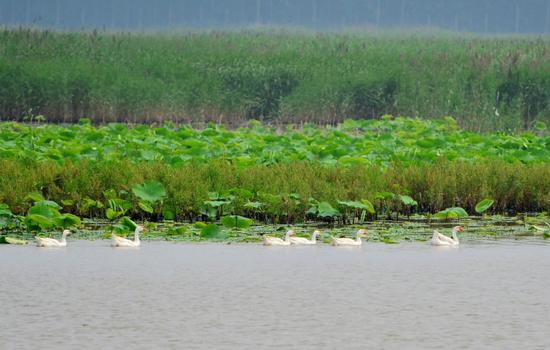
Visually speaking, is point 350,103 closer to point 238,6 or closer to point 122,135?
point 122,135

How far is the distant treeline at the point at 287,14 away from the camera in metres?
61.7

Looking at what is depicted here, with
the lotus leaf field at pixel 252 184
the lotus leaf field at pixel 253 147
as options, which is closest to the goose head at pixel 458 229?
the lotus leaf field at pixel 252 184

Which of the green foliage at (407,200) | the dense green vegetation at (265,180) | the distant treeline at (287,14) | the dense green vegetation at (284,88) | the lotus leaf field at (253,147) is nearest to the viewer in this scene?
the dense green vegetation at (265,180)

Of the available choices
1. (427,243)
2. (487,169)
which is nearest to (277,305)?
(427,243)

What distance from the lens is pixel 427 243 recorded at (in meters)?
11.4

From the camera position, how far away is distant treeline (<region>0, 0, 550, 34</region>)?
61.7 metres

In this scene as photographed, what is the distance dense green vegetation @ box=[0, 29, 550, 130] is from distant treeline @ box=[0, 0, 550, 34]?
107 feet

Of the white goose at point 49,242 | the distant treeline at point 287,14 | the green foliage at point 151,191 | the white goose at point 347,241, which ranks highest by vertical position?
the distant treeline at point 287,14

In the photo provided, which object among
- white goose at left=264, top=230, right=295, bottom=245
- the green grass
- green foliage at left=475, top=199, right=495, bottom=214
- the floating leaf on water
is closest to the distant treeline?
the green grass

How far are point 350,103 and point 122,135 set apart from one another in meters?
8.73

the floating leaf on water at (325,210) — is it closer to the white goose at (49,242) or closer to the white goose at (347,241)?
the white goose at (347,241)

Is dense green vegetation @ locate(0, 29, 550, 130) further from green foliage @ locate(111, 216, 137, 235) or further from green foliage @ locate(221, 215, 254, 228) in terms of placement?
green foliage @ locate(111, 216, 137, 235)

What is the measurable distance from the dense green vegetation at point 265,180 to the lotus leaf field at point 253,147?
0.09 ft

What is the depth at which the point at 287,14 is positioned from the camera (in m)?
66.6
